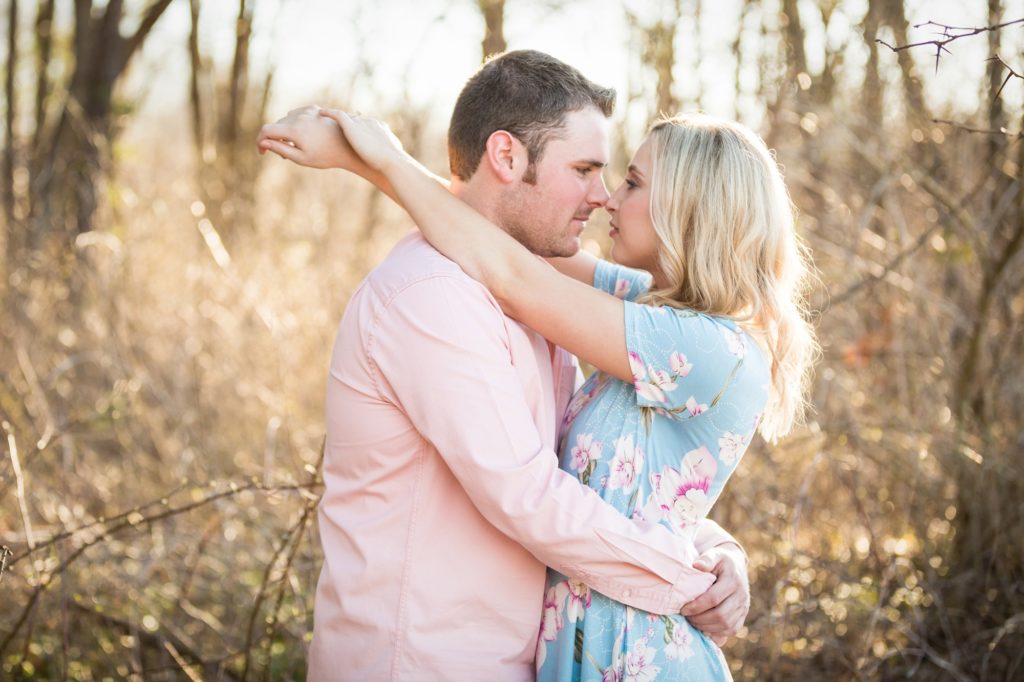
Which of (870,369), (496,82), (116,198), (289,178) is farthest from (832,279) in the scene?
(289,178)

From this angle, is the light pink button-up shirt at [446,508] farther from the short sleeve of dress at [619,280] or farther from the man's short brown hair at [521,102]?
the short sleeve of dress at [619,280]

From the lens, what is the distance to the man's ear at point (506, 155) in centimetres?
246

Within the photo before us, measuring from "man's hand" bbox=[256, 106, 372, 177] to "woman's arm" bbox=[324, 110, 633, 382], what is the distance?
0.81ft

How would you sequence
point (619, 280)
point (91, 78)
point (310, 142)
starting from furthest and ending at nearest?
point (91, 78) → point (619, 280) → point (310, 142)

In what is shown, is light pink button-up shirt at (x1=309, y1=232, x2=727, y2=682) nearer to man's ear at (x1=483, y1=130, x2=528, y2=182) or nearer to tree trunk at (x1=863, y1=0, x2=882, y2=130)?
Result: man's ear at (x1=483, y1=130, x2=528, y2=182)

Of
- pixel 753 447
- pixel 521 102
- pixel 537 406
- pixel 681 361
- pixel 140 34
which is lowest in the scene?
pixel 753 447

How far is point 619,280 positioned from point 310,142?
3.30 feet

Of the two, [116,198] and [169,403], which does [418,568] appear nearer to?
[169,403]

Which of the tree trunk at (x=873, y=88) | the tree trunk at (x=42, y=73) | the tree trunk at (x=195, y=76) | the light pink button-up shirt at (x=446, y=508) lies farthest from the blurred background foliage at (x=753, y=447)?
the tree trunk at (x=195, y=76)

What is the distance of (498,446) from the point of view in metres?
2.10

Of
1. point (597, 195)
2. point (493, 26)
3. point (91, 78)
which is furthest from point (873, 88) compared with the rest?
point (91, 78)

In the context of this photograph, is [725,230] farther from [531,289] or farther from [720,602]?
[720,602]

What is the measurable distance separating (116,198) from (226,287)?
38.2 inches

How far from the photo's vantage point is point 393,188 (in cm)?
244
